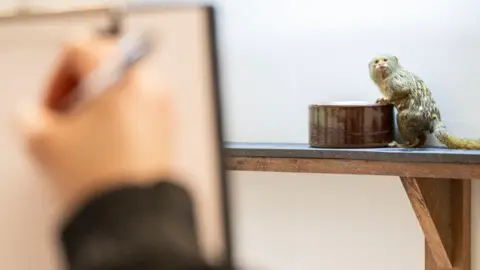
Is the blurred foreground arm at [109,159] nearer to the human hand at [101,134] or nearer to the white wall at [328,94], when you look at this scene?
the human hand at [101,134]

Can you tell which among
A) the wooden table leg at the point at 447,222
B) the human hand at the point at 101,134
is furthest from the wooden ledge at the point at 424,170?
the human hand at the point at 101,134

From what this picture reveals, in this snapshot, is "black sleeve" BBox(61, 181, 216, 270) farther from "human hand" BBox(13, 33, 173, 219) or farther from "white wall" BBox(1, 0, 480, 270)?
"white wall" BBox(1, 0, 480, 270)

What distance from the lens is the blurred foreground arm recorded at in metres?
0.45

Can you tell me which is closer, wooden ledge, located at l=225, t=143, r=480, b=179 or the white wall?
wooden ledge, located at l=225, t=143, r=480, b=179

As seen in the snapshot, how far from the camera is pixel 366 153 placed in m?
0.95

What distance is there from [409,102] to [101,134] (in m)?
0.64

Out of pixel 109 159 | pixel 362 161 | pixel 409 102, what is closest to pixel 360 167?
pixel 362 161

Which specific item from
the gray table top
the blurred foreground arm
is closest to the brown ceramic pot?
the gray table top

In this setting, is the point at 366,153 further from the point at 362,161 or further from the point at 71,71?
the point at 71,71

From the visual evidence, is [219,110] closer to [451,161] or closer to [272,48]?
[451,161]

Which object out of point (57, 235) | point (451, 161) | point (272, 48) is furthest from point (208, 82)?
point (272, 48)

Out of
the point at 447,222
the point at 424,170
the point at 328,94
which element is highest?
the point at 328,94

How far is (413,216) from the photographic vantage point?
111 cm

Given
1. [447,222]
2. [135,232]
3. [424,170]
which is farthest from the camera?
[447,222]
